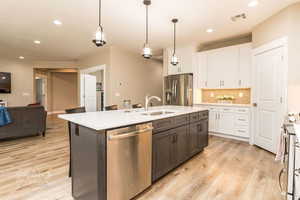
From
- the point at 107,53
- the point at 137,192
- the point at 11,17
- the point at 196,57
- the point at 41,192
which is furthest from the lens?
the point at 107,53

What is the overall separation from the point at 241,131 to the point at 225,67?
5.85 feet

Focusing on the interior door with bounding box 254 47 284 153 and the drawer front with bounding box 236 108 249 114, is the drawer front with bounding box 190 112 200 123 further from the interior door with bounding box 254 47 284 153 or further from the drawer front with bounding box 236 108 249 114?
the drawer front with bounding box 236 108 249 114

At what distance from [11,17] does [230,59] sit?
5.21 meters

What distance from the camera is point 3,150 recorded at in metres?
3.26

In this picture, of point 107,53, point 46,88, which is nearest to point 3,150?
point 107,53

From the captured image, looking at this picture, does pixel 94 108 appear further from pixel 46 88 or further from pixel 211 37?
pixel 211 37

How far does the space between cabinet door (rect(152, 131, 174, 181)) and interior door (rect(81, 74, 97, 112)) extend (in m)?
5.75

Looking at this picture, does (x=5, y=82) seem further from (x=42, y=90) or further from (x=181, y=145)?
(x=181, y=145)

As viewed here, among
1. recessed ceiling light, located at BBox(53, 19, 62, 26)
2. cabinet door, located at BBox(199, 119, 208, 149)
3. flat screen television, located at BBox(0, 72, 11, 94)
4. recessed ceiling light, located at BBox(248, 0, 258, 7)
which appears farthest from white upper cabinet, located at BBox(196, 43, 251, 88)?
flat screen television, located at BBox(0, 72, 11, 94)

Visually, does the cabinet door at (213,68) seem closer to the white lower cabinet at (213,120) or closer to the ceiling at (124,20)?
the ceiling at (124,20)

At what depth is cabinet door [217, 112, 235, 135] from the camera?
13.6 feet

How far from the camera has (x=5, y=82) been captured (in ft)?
21.3

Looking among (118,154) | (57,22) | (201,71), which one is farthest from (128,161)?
(201,71)

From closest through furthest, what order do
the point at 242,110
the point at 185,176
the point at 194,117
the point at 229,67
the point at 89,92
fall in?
the point at 185,176 → the point at 194,117 → the point at 242,110 → the point at 229,67 → the point at 89,92
